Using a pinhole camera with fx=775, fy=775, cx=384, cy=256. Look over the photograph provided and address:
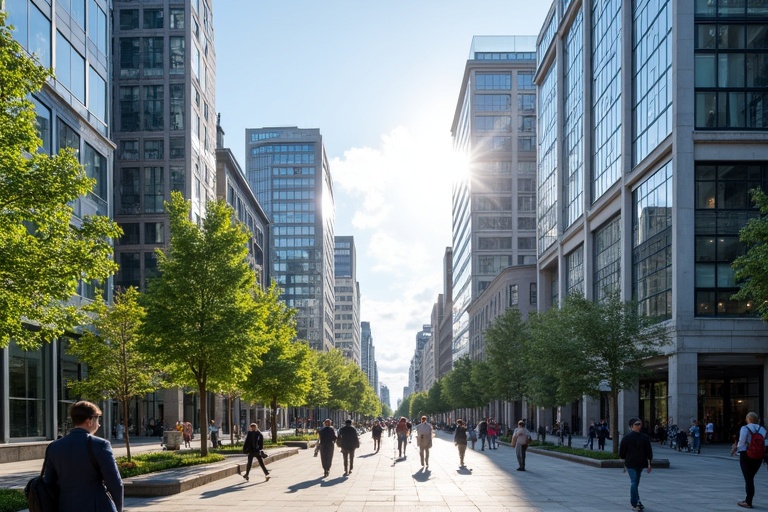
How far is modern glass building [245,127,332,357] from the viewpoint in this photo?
170m

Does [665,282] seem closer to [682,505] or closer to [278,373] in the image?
[278,373]

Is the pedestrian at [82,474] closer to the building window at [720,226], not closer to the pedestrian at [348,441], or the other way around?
the pedestrian at [348,441]

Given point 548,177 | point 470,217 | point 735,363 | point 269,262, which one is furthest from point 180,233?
point 470,217

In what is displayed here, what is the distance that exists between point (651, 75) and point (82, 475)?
4499cm

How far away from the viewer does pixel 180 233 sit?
25938 mm

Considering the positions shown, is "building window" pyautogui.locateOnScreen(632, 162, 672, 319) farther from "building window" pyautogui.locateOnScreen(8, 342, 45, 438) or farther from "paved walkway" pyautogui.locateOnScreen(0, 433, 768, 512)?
"building window" pyautogui.locateOnScreen(8, 342, 45, 438)

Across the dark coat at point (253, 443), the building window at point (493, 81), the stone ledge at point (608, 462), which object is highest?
the building window at point (493, 81)

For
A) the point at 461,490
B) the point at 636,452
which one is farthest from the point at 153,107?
the point at 636,452

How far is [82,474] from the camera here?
6797 mm

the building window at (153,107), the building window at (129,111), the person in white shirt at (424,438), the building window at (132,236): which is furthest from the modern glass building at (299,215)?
the person in white shirt at (424,438)

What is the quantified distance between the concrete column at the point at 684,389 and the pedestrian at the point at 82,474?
38.0 metres

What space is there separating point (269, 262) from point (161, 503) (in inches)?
3801

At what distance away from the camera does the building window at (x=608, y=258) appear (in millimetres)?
51469

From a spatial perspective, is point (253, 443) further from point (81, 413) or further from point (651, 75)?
point (651, 75)
